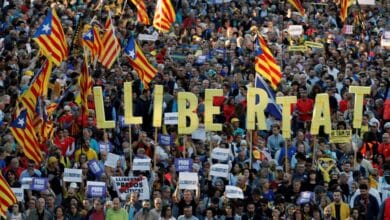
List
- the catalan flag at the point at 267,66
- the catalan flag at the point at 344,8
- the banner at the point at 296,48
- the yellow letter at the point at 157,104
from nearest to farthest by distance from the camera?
the yellow letter at the point at 157,104, the catalan flag at the point at 267,66, the banner at the point at 296,48, the catalan flag at the point at 344,8

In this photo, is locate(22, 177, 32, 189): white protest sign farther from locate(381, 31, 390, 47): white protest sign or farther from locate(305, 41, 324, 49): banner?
locate(381, 31, 390, 47): white protest sign

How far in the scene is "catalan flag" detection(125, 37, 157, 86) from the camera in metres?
41.2

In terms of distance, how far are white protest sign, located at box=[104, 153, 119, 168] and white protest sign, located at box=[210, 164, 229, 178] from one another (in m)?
1.63

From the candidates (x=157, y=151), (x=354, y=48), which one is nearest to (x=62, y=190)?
(x=157, y=151)

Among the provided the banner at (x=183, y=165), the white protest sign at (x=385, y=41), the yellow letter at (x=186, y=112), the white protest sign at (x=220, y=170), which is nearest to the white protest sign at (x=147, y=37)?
the white protest sign at (x=385, y=41)

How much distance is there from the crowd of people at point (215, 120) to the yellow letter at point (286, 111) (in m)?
0.33

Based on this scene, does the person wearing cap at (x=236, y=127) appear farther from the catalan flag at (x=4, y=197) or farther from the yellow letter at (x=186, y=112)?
the catalan flag at (x=4, y=197)

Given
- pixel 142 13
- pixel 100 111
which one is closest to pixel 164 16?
pixel 142 13

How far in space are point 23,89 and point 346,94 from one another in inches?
239

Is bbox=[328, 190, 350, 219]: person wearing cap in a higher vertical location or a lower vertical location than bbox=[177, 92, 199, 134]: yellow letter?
lower

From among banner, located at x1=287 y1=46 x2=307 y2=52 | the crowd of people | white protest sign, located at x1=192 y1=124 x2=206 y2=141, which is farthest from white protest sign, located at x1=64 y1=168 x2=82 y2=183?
banner, located at x1=287 y1=46 x2=307 y2=52

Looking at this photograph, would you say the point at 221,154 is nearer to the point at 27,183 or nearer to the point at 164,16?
the point at 27,183

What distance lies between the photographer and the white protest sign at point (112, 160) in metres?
36.8

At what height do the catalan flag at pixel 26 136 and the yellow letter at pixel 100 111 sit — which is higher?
the yellow letter at pixel 100 111
